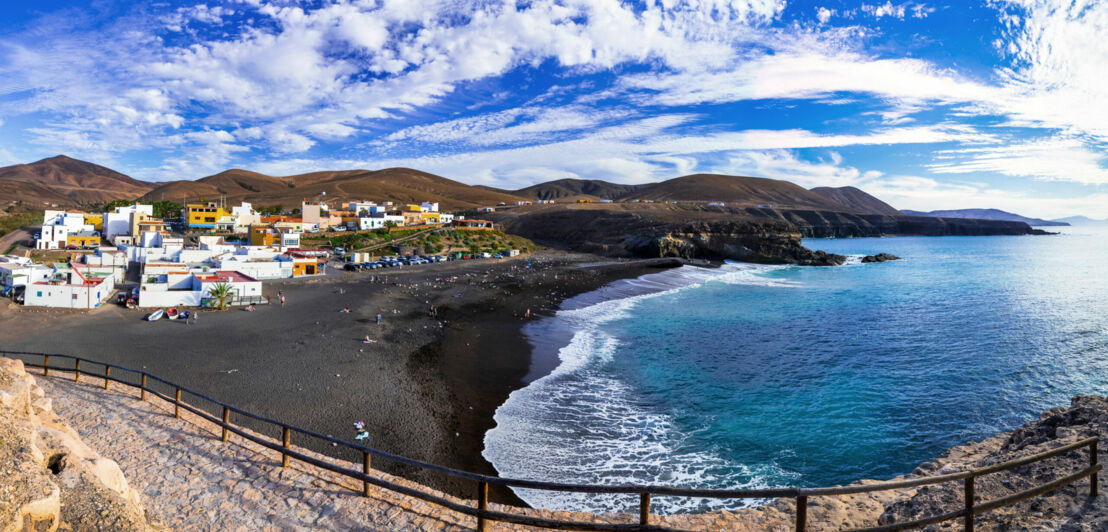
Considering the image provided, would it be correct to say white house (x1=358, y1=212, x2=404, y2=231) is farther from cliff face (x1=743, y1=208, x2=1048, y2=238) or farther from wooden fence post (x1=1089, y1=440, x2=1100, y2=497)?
cliff face (x1=743, y1=208, x2=1048, y2=238)

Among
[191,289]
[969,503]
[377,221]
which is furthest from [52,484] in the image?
[377,221]

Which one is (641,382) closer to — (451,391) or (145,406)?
(451,391)

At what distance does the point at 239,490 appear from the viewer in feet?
23.2

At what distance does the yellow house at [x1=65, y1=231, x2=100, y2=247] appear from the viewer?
54.8 m

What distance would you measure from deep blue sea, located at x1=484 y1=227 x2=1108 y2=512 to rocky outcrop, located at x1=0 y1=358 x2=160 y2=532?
8.55 m

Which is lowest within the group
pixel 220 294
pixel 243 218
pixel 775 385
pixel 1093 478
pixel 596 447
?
pixel 596 447

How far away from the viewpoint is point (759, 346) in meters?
27.2

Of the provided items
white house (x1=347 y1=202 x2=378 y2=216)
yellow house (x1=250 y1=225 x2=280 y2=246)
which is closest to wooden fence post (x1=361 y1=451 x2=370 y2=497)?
yellow house (x1=250 y1=225 x2=280 y2=246)

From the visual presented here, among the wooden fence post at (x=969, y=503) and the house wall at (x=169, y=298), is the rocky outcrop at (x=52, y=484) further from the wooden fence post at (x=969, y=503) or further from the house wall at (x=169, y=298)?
the house wall at (x=169, y=298)

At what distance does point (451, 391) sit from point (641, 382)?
25.4ft

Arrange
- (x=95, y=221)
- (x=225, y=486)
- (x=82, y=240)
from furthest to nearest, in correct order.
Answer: (x=95, y=221), (x=82, y=240), (x=225, y=486)

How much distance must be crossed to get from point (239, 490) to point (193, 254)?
47643 mm

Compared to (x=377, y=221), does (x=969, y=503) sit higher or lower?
lower

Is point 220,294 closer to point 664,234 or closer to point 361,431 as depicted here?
point 361,431
